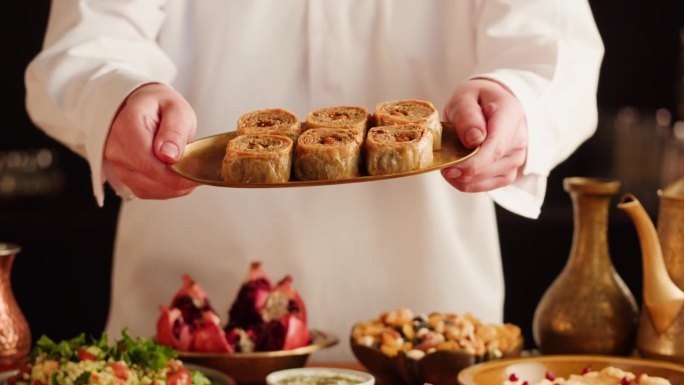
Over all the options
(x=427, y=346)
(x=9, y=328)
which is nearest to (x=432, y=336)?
(x=427, y=346)

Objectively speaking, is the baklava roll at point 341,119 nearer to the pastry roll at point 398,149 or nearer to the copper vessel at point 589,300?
the pastry roll at point 398,149

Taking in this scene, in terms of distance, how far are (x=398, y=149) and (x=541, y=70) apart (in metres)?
0.48

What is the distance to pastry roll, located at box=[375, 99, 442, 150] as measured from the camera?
1361 mm

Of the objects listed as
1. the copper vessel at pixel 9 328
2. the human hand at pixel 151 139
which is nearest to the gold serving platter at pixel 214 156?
the human hand at pixel 151 139

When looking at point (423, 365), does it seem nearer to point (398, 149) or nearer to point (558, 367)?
point (558, 367)

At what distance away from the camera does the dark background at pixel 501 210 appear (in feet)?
11.1

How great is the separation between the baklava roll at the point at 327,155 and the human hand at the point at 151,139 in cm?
15

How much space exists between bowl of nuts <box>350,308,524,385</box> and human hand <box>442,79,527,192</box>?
19 centimetres

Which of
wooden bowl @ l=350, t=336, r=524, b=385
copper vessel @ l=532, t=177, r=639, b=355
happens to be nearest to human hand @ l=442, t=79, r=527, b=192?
copper vessel @ l=532, t=177, r=639, b=355

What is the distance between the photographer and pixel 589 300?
5.02 feet

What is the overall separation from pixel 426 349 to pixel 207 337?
301 mm

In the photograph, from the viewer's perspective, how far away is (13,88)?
3.78 m

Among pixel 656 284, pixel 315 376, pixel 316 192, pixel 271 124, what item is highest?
pixel 271 124

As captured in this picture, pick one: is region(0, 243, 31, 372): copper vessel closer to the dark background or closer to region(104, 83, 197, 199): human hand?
region(104, 83, 197, 199): human hand
